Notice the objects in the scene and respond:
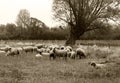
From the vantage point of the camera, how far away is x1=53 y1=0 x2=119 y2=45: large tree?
29.1 m

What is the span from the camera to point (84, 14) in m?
29.4

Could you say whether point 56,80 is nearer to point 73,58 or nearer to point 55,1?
point 73,58

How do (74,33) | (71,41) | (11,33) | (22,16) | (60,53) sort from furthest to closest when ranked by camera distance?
(22,16) < (11,33) < (74,33) < (71,41) < (60,53)

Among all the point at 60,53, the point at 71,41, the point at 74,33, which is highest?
the point at 74,33

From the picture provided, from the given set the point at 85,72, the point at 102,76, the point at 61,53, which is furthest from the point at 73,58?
the point at 102,76

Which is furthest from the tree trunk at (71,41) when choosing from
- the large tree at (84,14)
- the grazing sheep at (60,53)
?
the grazing sheep at (60,53)

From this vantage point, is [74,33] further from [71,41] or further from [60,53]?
[60,53]

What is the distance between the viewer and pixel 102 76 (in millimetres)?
9516

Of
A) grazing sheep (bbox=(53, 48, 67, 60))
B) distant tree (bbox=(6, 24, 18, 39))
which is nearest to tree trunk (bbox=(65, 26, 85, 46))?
grazing sheep (bbox=(53, 48, 67, 60))

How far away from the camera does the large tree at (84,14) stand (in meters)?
29.1

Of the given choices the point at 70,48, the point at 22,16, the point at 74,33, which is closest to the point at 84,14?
the point at 74,33

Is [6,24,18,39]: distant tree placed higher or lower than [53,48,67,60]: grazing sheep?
higher

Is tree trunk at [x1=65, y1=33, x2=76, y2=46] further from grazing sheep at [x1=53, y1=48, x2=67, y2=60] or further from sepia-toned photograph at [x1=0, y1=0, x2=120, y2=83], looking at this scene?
grazing sheep at [x1=53, y1=48, x2=67, y2=60]

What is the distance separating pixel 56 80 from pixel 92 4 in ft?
72.4
